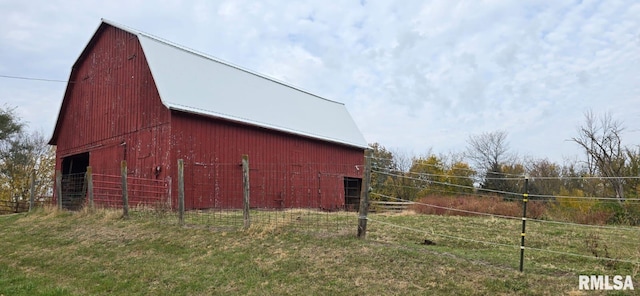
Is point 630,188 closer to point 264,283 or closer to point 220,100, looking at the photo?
point 220,100

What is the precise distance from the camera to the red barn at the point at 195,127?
14023mm

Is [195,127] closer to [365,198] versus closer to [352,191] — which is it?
[365,198]

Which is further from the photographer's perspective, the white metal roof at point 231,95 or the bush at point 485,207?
the bush at point 485,207

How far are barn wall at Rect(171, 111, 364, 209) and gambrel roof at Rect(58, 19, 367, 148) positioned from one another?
1.38ft

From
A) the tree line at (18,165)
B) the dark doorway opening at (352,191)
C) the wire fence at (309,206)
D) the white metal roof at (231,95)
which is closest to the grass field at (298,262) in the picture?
the wire fence at (309,206)

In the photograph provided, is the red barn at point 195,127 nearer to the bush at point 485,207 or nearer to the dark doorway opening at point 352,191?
the dark doorway opening at point 352,191

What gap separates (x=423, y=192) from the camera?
2667 centimetres

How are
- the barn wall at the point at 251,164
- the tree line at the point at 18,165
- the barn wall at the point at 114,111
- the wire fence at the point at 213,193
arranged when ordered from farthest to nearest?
the tree line at the point at 18,165
the barn wall at the point at 114,111
the barn wall at the point at 251,164
the wire fence at the point at 213,193

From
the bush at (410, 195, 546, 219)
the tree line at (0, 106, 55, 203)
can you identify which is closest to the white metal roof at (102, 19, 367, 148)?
the bush at (410, 195, 546, 219)

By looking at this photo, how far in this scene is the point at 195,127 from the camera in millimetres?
14078

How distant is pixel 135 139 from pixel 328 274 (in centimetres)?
1211

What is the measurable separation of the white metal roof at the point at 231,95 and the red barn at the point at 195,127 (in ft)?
0.18

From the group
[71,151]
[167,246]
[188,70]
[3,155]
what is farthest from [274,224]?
[3,155]

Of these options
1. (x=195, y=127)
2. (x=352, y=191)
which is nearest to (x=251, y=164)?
(x=195, y=127)
